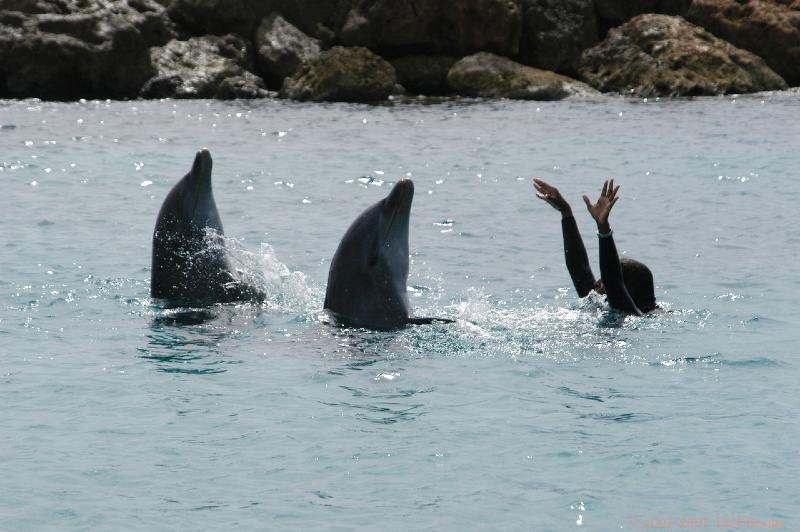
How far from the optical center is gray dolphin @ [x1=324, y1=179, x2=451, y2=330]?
8.68m

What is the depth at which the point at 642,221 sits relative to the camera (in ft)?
48.2

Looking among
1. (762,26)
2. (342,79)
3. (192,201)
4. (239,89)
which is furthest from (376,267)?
(762,26)

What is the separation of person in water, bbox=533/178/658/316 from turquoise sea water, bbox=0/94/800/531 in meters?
0.21

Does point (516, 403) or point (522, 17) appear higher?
point (522, 17)

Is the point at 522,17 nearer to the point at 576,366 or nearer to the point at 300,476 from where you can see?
the point at 576,366

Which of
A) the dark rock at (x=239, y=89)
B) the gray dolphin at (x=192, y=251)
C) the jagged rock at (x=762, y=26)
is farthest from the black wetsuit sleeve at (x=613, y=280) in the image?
the jagged rock at (x=762, y=26)

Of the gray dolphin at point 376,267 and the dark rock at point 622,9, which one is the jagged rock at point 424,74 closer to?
the dark rock at point 622,9

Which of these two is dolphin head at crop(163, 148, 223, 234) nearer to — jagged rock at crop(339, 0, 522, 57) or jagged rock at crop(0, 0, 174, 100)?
jagged rock at crop(0, 0, 174, 100)

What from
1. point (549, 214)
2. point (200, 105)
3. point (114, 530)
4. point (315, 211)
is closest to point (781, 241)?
point (549, 214)

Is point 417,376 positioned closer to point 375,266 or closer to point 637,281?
point 375,266

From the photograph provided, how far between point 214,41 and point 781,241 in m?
23.1

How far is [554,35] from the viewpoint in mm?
33906

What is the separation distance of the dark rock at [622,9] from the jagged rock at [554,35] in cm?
132

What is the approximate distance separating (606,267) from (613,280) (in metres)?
0.19
